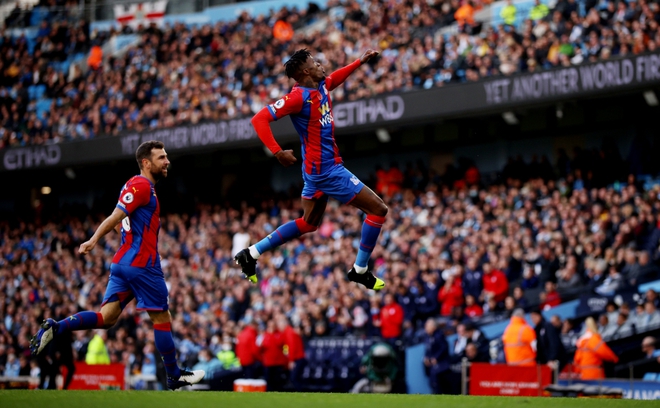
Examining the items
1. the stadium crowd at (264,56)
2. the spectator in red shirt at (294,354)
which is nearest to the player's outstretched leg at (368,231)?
the spectator in red shirt at (294,354)

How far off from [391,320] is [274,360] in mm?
2389

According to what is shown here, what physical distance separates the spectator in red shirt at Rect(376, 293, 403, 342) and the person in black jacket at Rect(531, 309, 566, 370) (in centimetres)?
292

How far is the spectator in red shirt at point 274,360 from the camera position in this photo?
1750cm

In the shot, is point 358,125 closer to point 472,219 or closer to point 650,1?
point 472,219

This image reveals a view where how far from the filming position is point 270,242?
9.55 metres

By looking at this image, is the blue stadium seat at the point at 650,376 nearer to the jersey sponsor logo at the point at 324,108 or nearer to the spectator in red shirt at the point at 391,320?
the spectator in red shirt at the point at 391,320

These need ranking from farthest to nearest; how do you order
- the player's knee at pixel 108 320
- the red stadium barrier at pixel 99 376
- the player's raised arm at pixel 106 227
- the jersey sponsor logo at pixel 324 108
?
the red stadium barrier at pixel 99 376 → the jersey sponsor logo at pixel 324 108 → the player's knee at pixel 108 320 → the player's raised arm at pixel 106 227

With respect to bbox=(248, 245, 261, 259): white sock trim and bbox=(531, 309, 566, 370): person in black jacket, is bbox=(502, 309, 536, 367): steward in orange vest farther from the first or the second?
bbox=(248, 245, 261, 259): white sock trim

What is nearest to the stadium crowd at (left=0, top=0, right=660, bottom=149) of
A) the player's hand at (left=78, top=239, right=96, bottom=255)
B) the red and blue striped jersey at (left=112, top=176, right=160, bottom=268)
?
the red and blue striped jersey at (left=112, top=176, right=160, bottom=268)

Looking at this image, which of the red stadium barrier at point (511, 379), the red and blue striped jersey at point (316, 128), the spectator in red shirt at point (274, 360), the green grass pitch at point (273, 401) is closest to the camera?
the green grass pitch at point (273, 401)

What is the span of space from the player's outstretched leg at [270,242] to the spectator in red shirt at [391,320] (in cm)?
773

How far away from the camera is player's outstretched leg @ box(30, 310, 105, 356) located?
27.8ft

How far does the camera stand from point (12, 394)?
26.9 ft

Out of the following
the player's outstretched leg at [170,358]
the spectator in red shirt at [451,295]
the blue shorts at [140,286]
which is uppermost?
the spectator in red shirt at [451,295]
